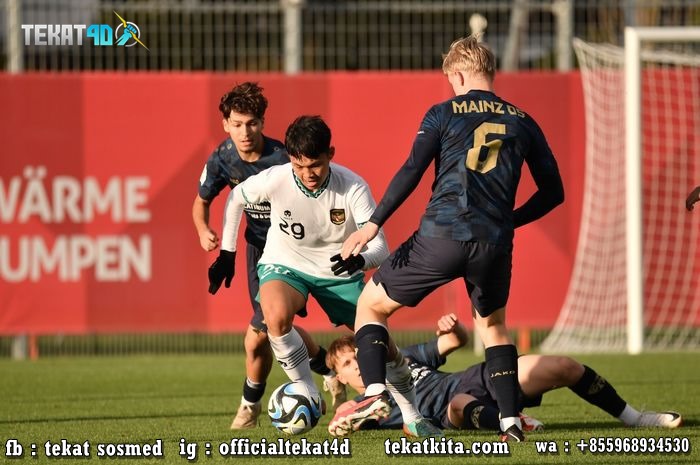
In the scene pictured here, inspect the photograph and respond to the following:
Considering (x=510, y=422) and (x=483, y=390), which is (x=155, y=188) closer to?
(x=483, y=390)

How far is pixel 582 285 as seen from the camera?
13.5 meters

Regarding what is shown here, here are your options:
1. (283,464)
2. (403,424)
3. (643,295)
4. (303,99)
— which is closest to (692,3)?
(643,295)

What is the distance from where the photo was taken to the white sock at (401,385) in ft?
22.7

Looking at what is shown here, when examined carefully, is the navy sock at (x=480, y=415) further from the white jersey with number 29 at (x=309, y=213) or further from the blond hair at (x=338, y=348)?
the white jersey with number 29 at (x=309, y=213)

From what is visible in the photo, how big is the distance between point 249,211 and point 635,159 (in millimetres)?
5764

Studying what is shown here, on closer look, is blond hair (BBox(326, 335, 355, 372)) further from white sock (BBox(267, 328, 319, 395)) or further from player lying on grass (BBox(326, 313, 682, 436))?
white sock (BBox(267, 328, 319, 395))

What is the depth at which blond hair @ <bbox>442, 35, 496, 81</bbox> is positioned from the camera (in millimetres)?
6422

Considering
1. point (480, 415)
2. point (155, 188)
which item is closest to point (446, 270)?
point (480, 415)

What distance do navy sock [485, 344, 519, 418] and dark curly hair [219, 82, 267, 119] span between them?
7.53 feet

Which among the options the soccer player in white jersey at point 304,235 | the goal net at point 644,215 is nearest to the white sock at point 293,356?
the soccer player in white jersey at point 304,235

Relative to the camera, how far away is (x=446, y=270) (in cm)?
625

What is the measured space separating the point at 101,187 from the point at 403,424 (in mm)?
6876

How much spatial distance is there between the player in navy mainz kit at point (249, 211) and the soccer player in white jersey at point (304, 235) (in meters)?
0.35

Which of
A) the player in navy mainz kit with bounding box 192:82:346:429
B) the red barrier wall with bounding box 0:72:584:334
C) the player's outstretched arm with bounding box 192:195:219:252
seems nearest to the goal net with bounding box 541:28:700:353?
the red barrier wall with bounding box 0:72:584:334
